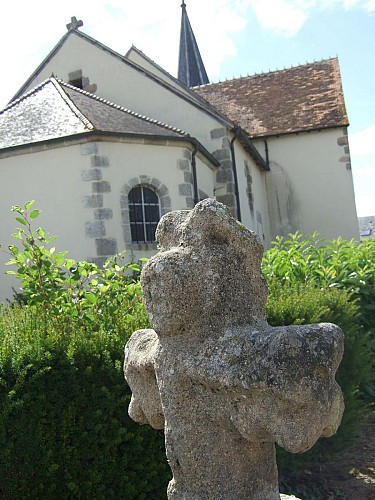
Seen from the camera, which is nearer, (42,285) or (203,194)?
(42,285)

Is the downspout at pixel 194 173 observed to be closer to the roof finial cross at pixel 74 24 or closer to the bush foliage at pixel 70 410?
the roof finial cross at pixel 74 24

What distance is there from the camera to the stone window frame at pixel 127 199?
470 inches

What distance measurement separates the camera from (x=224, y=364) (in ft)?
5.43

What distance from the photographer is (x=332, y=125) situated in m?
17.9

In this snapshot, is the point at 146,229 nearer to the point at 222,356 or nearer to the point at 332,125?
the point at 332,125

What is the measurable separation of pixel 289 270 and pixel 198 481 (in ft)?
14.7

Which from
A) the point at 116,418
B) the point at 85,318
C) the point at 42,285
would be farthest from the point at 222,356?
the point at 42,285

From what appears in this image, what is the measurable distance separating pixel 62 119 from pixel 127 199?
2340 mm

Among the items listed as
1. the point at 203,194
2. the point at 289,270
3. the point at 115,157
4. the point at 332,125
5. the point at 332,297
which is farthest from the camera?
the point at 332,125

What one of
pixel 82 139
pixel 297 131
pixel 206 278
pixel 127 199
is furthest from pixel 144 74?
pixel 206 278

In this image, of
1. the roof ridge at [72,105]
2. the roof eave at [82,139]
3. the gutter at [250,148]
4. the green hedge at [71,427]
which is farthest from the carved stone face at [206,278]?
the gutter at [250,148]

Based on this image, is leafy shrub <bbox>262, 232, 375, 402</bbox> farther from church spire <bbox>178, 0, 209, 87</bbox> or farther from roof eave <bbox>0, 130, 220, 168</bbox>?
church spire <bbox>178, 0, 209, 87</bbox>

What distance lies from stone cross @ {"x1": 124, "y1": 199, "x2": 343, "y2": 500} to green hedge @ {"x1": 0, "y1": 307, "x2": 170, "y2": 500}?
4.34 feet

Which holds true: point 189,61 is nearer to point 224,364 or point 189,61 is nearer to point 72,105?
point 72,105
